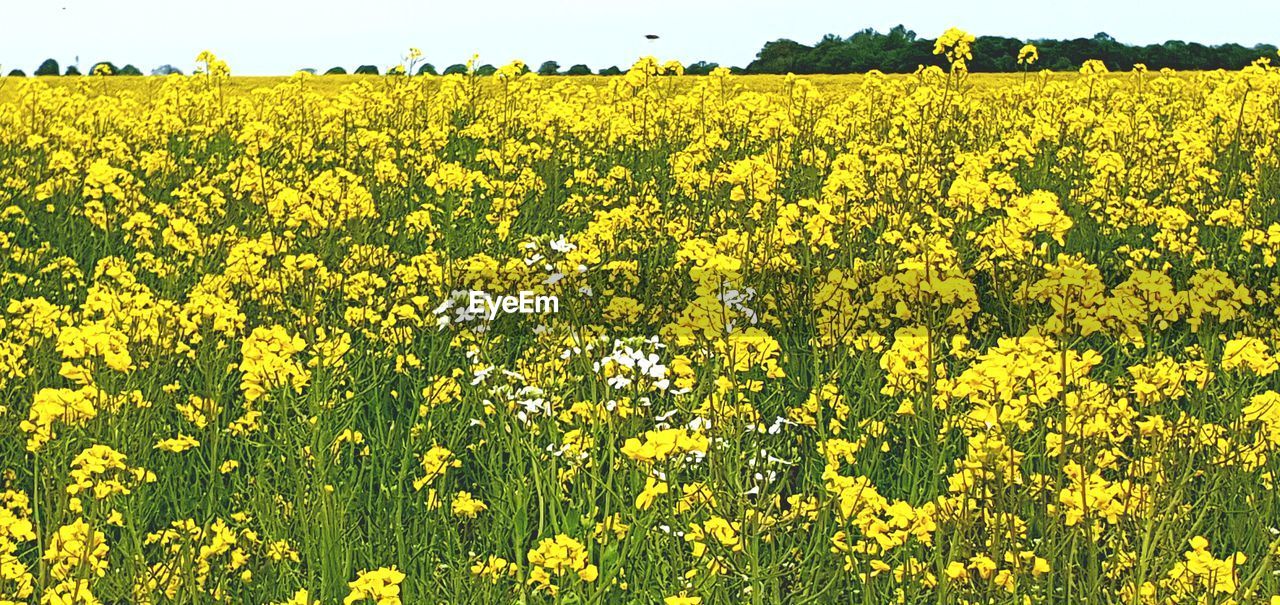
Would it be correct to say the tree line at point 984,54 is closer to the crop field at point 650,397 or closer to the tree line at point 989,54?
the tree line at point 989,54

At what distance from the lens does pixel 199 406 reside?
3.15m

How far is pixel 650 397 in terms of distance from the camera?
129 inches

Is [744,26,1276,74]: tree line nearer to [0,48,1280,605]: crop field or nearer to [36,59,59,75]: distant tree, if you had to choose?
[0,48,1280,605]: crop field

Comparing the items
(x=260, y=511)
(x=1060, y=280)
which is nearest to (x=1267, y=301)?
(x=1060, y=280)

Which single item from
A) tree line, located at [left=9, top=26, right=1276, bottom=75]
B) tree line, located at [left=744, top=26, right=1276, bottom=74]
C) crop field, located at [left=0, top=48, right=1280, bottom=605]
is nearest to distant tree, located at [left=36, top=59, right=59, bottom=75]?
tree line, located at [left=9, top=26, right=1276, bottom=75]

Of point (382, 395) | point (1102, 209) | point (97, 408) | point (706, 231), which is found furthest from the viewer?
point (1102, 209)

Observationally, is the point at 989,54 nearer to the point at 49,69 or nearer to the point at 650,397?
the point at 650,397

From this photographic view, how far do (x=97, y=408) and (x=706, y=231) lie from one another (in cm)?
327

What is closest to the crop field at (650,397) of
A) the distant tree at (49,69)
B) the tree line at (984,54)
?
the tree line at (984,54)

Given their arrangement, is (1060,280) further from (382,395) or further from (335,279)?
(335,279)

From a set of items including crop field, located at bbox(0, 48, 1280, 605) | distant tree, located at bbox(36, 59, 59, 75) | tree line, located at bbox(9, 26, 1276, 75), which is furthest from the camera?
distant tree, located at bbox(36, 59, 59, 75)

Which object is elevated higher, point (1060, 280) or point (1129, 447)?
point (1060, 280)

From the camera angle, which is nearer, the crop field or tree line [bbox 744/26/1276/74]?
the crop field

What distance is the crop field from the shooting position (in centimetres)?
220
